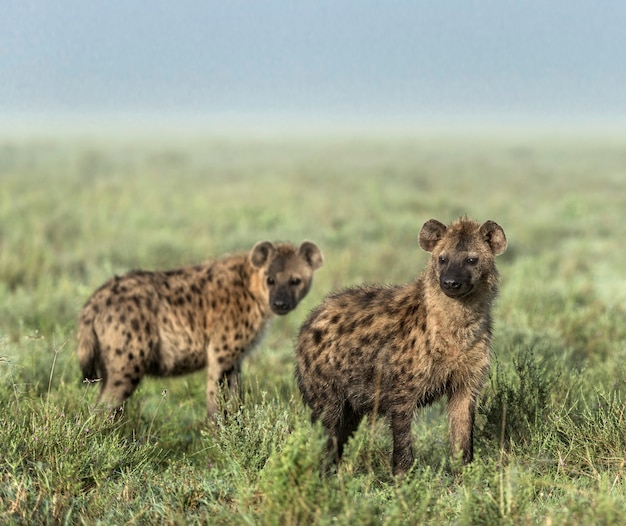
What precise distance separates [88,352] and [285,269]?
55.3 inches

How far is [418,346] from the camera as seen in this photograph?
185 inches

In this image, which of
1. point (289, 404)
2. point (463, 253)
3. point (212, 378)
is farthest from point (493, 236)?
point (212, 378)

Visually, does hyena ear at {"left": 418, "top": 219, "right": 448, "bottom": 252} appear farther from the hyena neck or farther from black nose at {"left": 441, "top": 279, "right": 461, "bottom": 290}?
black nose at {"left": 441, "top": 279, "right": 461, "bottom": 290}

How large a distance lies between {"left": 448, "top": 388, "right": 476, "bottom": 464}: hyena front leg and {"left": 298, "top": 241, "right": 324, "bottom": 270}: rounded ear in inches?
81.8

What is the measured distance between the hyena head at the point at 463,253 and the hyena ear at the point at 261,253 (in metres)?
1.69

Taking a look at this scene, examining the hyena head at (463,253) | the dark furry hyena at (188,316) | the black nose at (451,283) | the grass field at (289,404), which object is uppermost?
the hyena head at (463,253)

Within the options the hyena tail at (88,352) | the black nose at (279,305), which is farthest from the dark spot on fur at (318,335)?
the hyena tail at (88,352)

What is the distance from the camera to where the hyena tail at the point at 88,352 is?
19.3 ft

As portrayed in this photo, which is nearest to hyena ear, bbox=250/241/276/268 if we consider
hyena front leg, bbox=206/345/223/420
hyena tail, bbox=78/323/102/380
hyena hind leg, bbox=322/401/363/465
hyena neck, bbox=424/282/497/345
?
hyena front leg, bbox=206/345/223/420

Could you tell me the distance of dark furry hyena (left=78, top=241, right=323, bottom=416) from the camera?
5840mm

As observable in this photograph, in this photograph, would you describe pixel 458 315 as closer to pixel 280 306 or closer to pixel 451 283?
pixel 451 283

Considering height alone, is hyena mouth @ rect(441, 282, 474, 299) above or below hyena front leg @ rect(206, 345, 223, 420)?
above

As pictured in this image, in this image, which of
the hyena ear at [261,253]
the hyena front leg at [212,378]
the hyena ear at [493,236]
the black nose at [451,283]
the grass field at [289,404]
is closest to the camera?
the grass field at [289,404]

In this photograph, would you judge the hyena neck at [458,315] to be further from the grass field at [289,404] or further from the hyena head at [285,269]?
the hyena head at [285,269]
